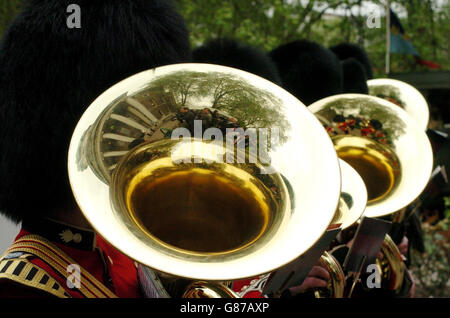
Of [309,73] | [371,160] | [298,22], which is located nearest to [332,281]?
[371,160]

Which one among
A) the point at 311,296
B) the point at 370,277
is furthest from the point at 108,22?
the point at 370,277

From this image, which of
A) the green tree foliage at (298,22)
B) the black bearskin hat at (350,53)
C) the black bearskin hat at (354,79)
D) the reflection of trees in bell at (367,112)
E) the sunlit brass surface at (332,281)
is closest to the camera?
the sunlit brass surface at (332,281)

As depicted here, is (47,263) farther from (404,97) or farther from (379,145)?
(404,97)

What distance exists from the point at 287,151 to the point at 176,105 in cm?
37

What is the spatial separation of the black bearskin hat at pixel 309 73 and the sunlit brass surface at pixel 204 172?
83.2 inches

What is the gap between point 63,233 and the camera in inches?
56.0

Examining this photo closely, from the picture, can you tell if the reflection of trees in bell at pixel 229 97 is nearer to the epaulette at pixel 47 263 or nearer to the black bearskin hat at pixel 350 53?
the epaulette at pixel 47 263

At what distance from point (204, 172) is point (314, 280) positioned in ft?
3.07

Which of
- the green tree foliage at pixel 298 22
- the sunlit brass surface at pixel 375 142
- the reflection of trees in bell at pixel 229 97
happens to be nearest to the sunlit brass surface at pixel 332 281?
the sunlit brass surface at pixel 375 142

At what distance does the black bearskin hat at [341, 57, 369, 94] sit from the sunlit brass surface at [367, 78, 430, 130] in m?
0.32

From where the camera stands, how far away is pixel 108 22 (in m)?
1.54

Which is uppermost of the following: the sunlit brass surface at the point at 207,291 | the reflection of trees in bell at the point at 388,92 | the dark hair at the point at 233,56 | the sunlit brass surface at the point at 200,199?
the dark hair at the point at 233,56

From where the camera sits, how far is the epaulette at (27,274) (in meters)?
1.25

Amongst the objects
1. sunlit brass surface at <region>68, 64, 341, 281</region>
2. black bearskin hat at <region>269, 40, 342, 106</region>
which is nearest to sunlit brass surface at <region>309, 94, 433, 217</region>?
black bearskin hat at <region>269, 40, 342, 106</region>
